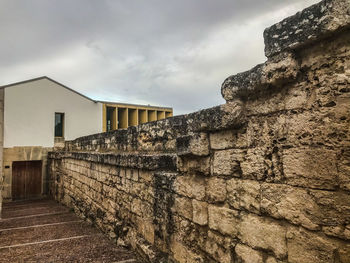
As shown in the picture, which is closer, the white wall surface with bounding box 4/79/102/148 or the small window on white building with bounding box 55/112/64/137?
the white wall surface with bounding box 4/79/102/148

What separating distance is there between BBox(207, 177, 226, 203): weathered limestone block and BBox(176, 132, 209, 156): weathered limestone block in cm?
26

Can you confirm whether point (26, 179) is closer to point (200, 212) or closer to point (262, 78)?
point (200, 212)

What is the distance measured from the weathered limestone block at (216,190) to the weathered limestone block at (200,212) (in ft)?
0.40

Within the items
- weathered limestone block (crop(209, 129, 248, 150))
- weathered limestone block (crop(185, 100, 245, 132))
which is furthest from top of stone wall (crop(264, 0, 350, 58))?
weathered limestone block (crop(209, 129, 248, 150))

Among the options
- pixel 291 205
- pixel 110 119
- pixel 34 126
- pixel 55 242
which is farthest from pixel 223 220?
pixel 110 119

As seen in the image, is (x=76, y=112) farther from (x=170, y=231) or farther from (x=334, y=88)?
(x=334, y=88)

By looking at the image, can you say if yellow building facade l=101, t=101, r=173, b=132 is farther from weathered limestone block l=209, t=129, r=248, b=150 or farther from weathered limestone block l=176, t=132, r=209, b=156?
weathered limestone block l=209, t=129, r=248, b=150

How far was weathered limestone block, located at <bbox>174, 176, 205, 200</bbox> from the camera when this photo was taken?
2.59 meters

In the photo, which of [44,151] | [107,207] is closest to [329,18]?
[107,207]

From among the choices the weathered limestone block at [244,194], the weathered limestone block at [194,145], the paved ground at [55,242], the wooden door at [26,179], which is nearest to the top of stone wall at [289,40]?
the weathered limestone block at [194,145]

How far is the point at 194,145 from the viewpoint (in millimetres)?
2600

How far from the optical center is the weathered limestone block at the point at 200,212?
252 centimetres

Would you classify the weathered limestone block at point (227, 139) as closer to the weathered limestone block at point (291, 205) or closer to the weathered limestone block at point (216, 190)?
the weathered limestone block at point (216, 190)

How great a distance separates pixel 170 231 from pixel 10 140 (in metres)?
13.8
